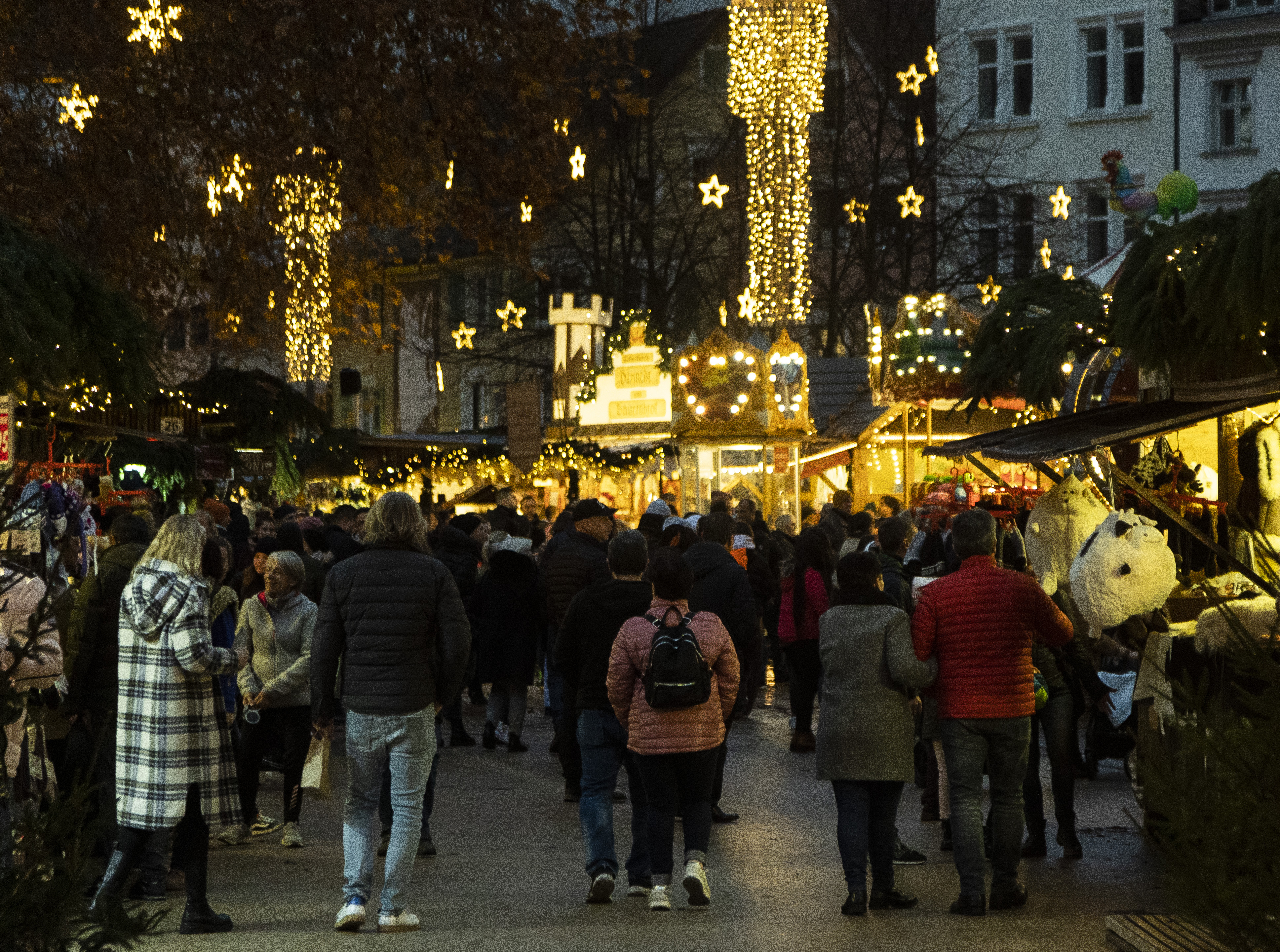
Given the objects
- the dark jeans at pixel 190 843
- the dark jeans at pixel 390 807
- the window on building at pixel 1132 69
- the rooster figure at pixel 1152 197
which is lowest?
the dark jeans at pixel 390 807

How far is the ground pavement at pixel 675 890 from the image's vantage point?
7543 millimetres

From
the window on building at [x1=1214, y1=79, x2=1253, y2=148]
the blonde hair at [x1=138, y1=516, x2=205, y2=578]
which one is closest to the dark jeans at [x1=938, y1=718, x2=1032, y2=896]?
the blonde hair at [x1=138, y1=516, x2=205, y2=578]

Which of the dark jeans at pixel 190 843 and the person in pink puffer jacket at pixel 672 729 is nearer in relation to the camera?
the dark jeans at pixel 190 843

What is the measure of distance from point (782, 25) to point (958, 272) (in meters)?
12.9

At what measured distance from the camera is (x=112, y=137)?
55.6ft

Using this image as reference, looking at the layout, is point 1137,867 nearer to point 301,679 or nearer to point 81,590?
point 301,679

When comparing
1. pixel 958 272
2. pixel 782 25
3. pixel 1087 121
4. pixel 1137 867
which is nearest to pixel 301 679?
pixel 1137 867

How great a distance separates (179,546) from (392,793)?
141 cm

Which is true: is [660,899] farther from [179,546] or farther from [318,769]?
[179,546]

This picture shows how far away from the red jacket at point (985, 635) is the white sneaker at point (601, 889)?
5.69 feet

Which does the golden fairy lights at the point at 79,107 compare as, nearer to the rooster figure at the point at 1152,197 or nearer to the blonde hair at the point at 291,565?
the blonde hair at the point at 291,565

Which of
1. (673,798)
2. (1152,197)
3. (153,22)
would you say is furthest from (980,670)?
(153,22)

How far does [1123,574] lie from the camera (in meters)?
9.01

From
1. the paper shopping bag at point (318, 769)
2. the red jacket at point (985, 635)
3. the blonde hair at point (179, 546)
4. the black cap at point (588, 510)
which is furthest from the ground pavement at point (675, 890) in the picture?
the black cap at point (588, 510)
